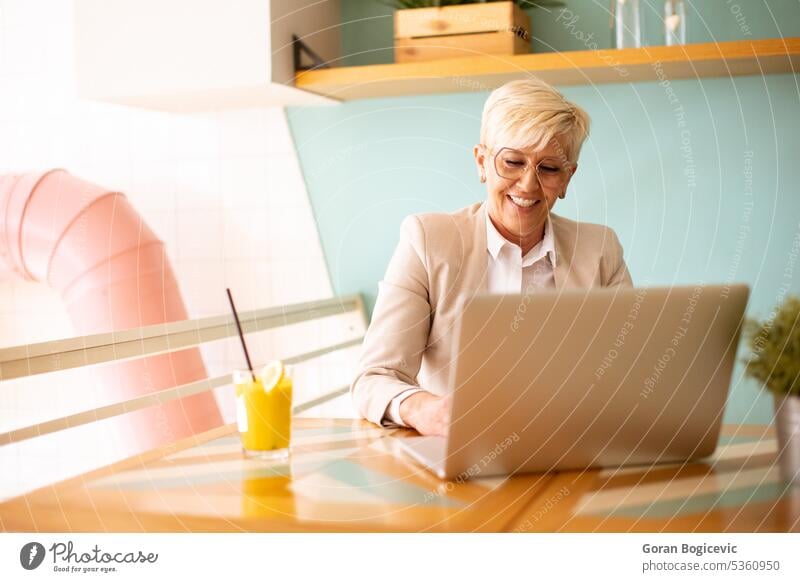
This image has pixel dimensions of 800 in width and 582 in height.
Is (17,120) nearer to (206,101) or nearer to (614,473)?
(206,101)

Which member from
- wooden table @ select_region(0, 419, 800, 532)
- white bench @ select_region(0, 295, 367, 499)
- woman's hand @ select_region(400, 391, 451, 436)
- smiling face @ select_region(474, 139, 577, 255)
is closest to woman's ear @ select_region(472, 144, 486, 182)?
smiling face @ select_region(474, 139, 577, 255)

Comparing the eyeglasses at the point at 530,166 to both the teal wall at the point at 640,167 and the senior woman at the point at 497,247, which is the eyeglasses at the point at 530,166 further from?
the teal wall at the point at 640,167

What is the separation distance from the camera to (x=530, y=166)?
110cm

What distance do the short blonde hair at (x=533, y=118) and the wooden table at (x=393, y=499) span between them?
1.35ft

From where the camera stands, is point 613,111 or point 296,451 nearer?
point 296,451

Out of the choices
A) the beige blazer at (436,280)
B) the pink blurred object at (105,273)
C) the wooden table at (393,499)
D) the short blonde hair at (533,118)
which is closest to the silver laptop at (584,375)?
the wooden table at (393,499)

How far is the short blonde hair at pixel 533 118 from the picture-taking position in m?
Result: 1.03

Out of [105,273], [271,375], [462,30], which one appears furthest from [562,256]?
[105,273]

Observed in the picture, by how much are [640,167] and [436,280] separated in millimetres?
681

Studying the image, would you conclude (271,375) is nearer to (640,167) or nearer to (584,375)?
(584,375)

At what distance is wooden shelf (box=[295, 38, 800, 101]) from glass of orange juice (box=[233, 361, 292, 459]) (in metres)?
0.81

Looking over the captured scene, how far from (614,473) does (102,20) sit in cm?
117

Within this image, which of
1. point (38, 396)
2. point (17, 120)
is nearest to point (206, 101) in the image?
point (17, 120)

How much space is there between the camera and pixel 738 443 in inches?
31.8
